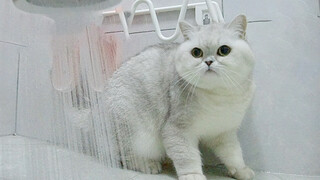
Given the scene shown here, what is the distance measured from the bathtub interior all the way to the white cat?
8 cm

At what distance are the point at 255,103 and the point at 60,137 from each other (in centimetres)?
77

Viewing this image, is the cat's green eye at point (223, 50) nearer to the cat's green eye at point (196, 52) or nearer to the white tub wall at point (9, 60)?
the cat's green eye at point (196, 52)

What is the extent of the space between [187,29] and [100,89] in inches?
13.6

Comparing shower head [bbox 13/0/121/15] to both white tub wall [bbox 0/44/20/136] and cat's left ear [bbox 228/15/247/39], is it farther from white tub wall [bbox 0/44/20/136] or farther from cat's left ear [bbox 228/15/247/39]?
cat's left ear [bbox 228/15/247/39]

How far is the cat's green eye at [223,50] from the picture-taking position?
956mm

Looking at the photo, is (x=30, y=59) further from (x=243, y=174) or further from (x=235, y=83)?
(x=243, y=174)

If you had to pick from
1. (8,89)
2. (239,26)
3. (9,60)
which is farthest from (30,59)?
(239,26)

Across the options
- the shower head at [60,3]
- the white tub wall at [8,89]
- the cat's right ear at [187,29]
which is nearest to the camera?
the shower head at [60,3]

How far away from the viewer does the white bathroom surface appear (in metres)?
0.73

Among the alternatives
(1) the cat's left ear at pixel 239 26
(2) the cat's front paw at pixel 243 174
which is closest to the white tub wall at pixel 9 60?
(1) the cat's left ear at pixel 239 26

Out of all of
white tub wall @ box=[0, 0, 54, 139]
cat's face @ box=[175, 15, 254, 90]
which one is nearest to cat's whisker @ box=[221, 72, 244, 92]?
cat's face @ box=[175, 15, 254, 90]

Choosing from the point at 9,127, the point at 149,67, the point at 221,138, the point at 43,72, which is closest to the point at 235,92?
the point at 221,138

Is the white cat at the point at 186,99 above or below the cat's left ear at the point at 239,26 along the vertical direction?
below

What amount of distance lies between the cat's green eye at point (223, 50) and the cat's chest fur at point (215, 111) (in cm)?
14
